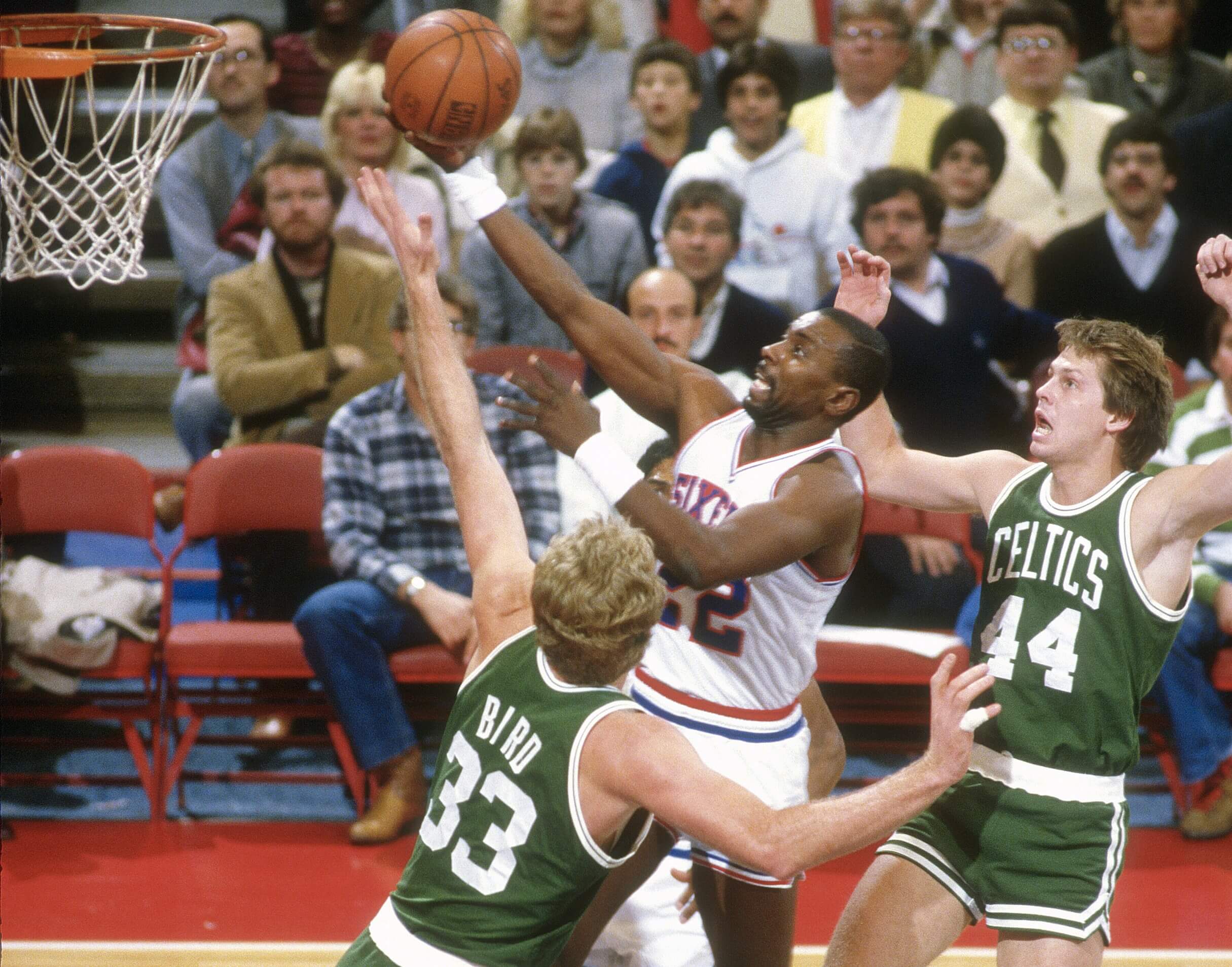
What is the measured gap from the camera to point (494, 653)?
8.80 ft

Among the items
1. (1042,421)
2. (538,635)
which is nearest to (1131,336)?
(1042,421)

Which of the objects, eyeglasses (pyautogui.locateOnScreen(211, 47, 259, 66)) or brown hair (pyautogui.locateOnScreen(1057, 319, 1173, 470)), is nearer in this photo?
brown hair (pyautogui.locateOnScreen(1057, 319, 1173, 470))

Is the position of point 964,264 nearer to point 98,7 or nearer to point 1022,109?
point 1022,109

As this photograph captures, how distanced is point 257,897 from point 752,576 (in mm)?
2423

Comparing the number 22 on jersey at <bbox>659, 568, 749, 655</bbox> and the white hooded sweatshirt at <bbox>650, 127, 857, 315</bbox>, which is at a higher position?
the white hooded sweatshirt at <bbox>650, 127, 857, 315</bbox>

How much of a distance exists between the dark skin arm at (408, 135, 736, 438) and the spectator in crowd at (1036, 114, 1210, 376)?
11.1ft

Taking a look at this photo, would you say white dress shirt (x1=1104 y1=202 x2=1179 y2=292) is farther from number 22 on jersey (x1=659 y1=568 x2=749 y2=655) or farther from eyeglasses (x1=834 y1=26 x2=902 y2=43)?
number 22 on jersey (x1=659 y1=568 x2=749 y2=655)

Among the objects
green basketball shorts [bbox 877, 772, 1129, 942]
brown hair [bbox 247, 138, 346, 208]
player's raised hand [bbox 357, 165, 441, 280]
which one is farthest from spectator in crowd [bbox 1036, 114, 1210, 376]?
player's raised hand [bbox 357, 165, 441, 280]

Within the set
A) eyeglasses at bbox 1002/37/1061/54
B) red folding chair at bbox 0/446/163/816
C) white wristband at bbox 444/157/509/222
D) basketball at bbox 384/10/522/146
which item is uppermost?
eyeglasses at bbox 1002/37/1061/54

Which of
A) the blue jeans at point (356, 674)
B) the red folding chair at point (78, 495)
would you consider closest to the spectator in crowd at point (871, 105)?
the blue jeans at point (356, 674)

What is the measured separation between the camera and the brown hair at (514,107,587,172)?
6.33 metres

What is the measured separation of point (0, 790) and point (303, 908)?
1626 millimetres

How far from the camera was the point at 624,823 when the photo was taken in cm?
249

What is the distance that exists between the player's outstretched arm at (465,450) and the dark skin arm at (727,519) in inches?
4.1
